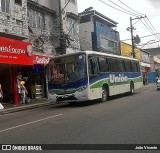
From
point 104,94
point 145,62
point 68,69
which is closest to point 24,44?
point 68,69

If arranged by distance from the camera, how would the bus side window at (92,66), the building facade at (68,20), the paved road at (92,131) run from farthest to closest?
the building facade at (68,20)
the bus side window at (92,66)
the paved road at (92,131)

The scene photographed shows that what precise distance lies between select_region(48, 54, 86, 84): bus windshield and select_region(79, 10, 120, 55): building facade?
1954 cm

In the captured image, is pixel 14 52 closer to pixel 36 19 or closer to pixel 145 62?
pixel 36 19

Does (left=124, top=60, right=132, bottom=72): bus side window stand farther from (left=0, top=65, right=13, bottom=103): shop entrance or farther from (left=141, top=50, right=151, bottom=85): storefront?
(left=141, top=50, right=151, bottom=85): storefront

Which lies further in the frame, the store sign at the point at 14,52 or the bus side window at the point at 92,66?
the store sign at the point at 14,52

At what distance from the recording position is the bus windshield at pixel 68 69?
689 inches

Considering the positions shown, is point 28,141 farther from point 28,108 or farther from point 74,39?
point 74,39

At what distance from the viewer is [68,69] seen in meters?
17.7

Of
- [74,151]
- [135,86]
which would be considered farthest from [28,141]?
[135,86]

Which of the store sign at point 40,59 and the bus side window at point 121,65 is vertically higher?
the store sign at point 40,59

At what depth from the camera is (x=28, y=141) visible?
8.41 m

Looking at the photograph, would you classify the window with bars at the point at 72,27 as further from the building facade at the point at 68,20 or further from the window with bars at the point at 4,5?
the window with bars at the point at 4,5

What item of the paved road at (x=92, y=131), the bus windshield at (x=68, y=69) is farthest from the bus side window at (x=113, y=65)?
the paved road at (x=92, y=131)

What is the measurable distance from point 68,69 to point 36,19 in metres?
10.8
